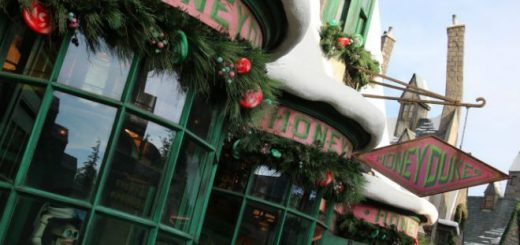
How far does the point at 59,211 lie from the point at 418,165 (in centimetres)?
439

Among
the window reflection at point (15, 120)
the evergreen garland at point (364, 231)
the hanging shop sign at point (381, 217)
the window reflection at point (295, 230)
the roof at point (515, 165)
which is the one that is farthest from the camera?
the roof at point (515, 165)

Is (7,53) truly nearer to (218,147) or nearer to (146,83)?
(146,83)

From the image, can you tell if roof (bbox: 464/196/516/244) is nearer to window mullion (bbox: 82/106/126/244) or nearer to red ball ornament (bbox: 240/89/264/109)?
red ball ornament (bbox: 240/89/264/109)

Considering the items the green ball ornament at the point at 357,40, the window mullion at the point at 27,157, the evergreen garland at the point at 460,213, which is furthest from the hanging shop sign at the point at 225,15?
the evergreen garland at the point at 460,213

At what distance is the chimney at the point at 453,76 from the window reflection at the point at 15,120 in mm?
19650

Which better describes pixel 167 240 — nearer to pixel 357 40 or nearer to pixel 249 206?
pixel 249 206

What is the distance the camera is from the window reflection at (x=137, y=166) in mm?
4008

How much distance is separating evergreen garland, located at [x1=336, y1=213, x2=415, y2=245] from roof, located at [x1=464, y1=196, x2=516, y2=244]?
67.1 feet

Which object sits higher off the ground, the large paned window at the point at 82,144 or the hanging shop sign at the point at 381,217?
the hanging shop sign at the point at 381,217

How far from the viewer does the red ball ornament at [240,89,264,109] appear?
4.98 m

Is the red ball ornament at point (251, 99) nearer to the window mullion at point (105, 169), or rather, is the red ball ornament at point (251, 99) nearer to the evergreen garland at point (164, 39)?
the evergreen garland at point (164, 39)

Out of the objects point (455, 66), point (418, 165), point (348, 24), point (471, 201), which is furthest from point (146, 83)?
point (471, 201)

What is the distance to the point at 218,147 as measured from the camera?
17.0 ft

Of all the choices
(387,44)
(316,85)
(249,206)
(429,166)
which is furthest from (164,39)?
(387,44)
